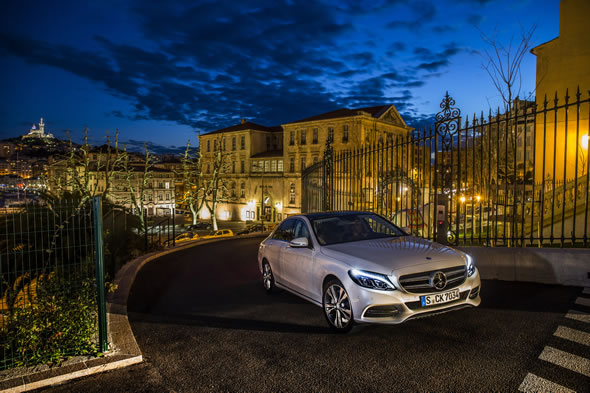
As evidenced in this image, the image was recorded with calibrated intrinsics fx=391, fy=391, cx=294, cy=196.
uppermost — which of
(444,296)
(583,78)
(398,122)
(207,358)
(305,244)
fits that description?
(398,122)

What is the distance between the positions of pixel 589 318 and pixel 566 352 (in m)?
1.46

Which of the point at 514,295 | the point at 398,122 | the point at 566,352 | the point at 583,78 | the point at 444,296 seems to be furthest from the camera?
the point at 398,122

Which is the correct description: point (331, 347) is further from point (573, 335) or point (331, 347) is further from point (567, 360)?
point (573, 335)

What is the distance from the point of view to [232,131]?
71000mm

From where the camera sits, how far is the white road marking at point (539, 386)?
10.8 feet

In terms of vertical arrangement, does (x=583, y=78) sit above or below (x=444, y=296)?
above

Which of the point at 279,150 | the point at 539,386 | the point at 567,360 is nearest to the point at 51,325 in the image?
the point at 539,386

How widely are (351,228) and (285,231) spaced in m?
1.33

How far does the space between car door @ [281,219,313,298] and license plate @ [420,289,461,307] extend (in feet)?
5.42

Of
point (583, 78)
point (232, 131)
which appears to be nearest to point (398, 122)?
point (232, 131)

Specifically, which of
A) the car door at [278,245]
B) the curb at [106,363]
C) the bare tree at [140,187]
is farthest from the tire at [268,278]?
the bare tree at [140,187]

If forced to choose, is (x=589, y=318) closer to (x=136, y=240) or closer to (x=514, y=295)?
(x=514, y=295)

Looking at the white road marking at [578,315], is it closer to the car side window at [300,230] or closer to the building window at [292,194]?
the car side window at [300,230]

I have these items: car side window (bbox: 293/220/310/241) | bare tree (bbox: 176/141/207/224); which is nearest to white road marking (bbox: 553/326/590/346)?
car side window (bbox: 293/220/310/241)
